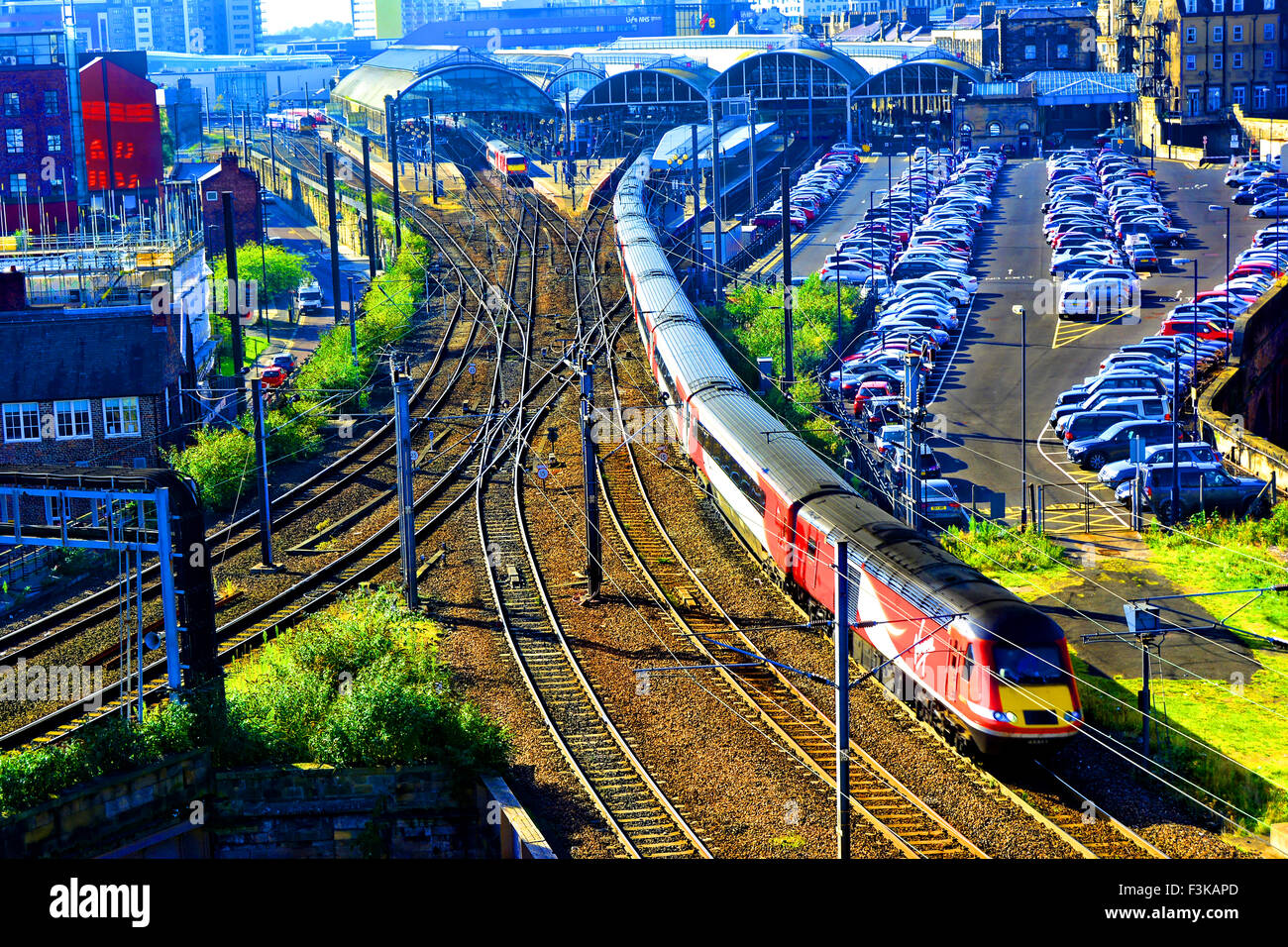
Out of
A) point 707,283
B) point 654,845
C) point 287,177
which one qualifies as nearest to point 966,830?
point 654,845

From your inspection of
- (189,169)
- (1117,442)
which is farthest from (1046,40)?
(1117,442)

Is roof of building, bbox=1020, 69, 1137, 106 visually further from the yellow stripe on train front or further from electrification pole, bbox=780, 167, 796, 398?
the yellow stripe on train front

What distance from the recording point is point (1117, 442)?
1298 inches

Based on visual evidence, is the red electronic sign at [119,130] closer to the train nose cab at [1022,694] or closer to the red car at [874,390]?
the red car at [874,390]

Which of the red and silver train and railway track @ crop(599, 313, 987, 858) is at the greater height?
the red and silver train

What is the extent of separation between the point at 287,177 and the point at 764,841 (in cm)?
7207

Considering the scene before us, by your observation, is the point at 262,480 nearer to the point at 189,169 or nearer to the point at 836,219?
the point at 836,219

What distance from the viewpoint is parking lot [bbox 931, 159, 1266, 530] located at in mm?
32531

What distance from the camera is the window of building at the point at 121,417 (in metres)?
35.1

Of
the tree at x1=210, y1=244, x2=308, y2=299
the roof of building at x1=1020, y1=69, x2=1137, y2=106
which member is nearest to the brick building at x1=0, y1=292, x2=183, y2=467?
the tree at x1=210, y1=244, x2=308, y2=299

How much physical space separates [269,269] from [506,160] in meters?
17.9

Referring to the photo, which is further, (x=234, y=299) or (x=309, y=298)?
(x=309, y=298)

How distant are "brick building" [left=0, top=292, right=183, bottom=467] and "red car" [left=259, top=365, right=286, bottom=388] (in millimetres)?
5026
